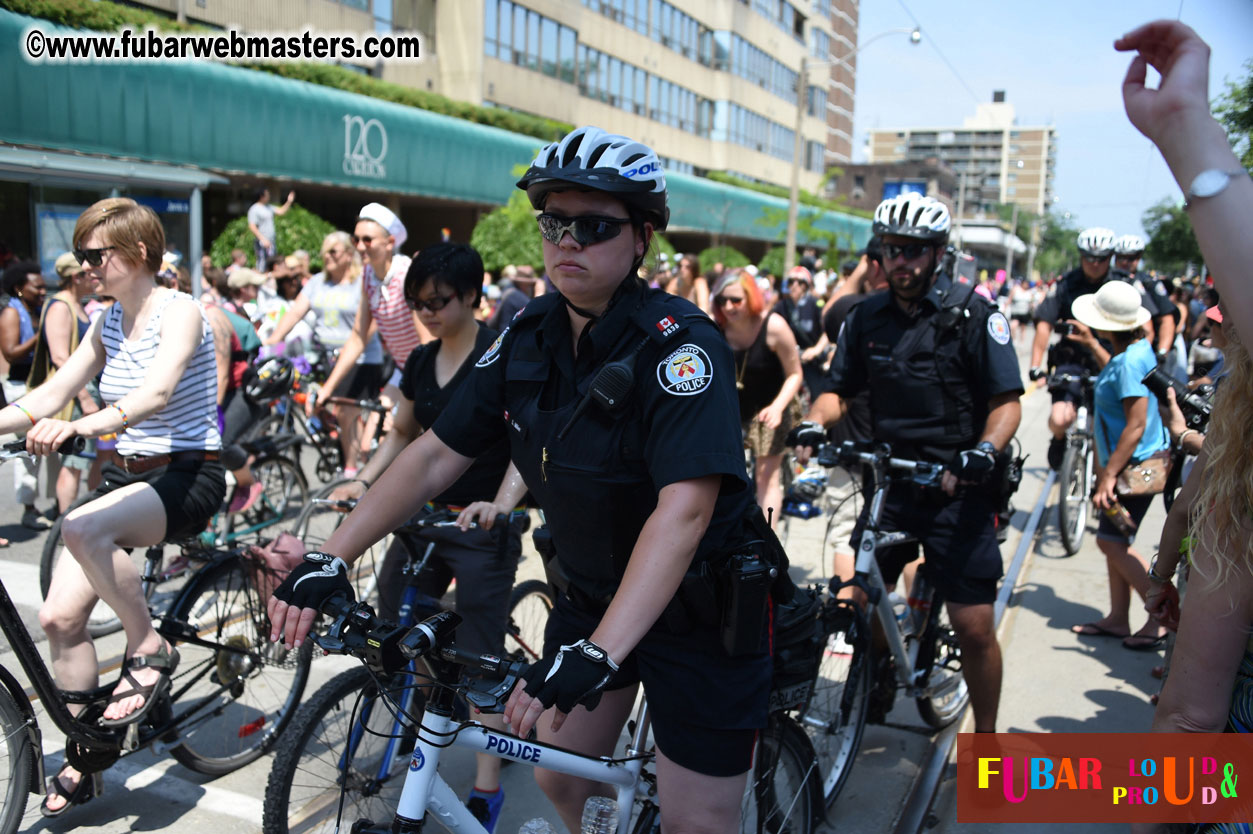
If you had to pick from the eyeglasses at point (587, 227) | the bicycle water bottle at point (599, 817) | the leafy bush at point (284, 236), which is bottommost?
the bicycle water bottle at point (599, 817)

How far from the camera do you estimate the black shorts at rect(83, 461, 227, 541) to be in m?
3.70

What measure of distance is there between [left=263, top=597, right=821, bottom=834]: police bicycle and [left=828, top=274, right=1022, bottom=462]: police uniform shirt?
1.48 m

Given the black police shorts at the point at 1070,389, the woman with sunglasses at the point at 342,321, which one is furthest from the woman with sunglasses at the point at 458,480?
the black police shorts at the point at 1070,389

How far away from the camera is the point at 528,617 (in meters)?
4.52

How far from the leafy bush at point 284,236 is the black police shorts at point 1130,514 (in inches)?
636

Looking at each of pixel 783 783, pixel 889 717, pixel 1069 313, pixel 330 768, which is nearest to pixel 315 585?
pixel 330 768

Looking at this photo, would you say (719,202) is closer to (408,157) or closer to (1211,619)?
(408,157)

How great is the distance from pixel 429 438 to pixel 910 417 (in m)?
2.24

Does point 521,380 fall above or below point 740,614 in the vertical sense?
above

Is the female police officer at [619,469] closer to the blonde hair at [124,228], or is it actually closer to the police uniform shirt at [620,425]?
the police uniform shirt at [620,425]

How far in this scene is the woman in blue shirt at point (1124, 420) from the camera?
17.3 feet

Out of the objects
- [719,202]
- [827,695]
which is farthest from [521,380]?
[719,202]

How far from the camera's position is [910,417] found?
403cm

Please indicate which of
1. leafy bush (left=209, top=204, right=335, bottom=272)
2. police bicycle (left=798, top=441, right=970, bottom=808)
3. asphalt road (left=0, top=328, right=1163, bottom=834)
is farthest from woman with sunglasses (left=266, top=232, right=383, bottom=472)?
leafy bush (left=209, top=204, right=335, bottom=272)
